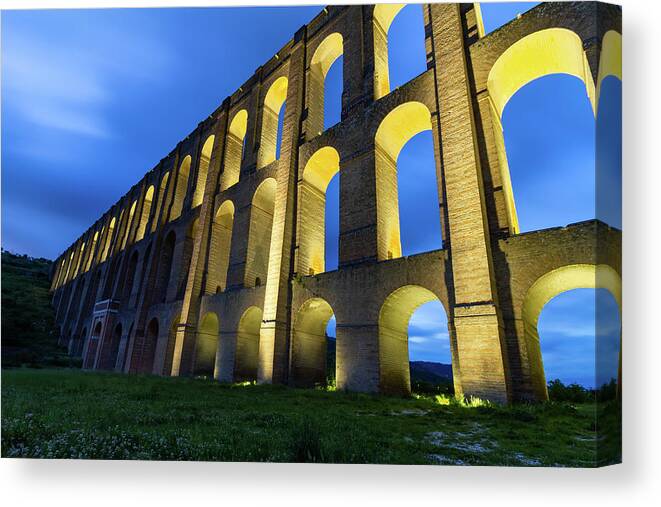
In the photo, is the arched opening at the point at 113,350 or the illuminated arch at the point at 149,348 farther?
the arched opening at the point at 113,350

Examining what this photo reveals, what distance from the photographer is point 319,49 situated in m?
14.2

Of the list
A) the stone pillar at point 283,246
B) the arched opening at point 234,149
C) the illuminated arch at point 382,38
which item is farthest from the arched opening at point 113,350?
the illuminated arch at point 382,38

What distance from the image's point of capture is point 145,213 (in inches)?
1015

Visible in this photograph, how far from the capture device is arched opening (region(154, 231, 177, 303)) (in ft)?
65.9

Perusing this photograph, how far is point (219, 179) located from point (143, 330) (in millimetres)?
8924

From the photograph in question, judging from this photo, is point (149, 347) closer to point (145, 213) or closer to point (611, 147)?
point (145, 213)

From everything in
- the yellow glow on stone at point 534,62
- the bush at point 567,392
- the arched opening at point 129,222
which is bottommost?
the bush at point 567,392

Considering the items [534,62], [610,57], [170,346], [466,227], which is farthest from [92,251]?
[610,57]

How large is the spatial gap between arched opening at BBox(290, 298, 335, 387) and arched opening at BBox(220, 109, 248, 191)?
881cm

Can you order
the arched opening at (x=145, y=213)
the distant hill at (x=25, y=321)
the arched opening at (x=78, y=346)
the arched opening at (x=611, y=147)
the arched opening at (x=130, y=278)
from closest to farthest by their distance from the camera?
the arched opening at (x=611, y=147)
the distant hill at (x=25, y=321)
the arched opening at (x=130, y=278)
the arched opening at (x=145, y=213)
the arched opening at (x=78, y=346)

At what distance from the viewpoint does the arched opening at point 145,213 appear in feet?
81.5

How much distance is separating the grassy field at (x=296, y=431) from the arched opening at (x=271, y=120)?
11.3 m

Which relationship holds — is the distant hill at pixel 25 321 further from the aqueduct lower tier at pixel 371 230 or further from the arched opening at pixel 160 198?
the arched opening at pixel 160 198

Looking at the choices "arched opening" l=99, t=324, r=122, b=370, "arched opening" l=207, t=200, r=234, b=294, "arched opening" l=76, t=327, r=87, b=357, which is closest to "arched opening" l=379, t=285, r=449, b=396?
"arched opening" l=207, t=200, r=234, b=294
